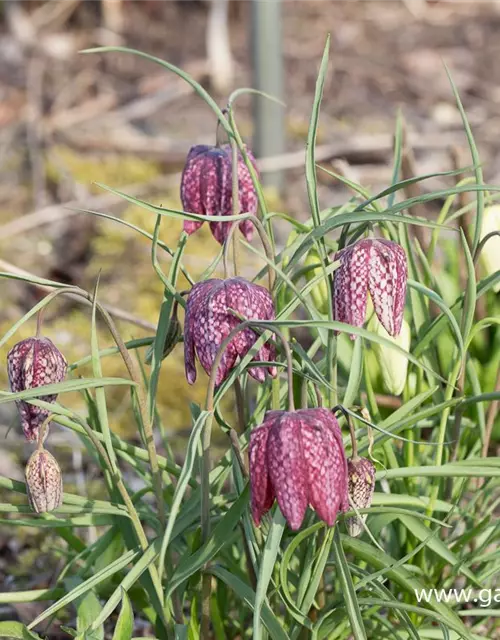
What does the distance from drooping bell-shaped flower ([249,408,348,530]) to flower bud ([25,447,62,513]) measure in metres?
0.21

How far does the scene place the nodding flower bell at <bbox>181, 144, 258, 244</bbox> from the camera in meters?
1.20

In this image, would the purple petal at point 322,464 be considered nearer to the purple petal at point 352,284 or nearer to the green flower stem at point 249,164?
the purple petal at point 352,284

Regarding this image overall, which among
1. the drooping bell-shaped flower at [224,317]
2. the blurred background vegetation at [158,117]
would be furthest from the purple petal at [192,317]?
the blurred background vegetation at [158,117]

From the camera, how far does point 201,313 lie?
987 millimetres

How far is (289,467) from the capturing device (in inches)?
35.1

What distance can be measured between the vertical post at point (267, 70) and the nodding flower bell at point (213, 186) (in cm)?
188

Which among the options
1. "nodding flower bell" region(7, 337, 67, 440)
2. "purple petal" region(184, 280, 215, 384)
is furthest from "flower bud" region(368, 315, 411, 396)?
"nodding flower bell" region(7, 337, 67, 440)

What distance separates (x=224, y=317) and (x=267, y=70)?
2250 mm

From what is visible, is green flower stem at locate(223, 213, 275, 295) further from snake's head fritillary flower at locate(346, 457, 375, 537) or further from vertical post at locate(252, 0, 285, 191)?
vertical post at locate(252, 0, 285, 191)

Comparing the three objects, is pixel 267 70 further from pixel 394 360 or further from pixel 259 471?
pixel 259 471

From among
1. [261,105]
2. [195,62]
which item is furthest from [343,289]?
[195,62]

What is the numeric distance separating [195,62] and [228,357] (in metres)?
3.72

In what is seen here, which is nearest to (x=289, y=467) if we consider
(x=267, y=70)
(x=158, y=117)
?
(x=267, y=70)

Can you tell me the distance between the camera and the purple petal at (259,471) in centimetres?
91
